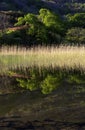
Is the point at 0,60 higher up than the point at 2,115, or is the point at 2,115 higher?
the point at 2,115

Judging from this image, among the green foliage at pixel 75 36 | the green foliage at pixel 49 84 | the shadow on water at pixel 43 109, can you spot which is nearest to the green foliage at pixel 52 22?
the green foliage at pixel 75 36

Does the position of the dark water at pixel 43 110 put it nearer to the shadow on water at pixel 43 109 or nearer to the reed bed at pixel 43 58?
the shadow on water at pixel 43 109

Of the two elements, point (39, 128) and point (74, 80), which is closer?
point (39, 128)

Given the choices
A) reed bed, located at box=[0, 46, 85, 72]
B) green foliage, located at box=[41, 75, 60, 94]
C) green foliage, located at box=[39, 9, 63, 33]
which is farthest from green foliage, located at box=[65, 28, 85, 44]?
green foliage, located at box=[41, 75, 60, 94]

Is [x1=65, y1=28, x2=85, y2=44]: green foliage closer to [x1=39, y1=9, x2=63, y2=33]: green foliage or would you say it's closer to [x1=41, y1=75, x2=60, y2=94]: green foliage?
[x1=39, y1=9, x2=63, y2=33]: green foliage

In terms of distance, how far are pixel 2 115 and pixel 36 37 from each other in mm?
28020

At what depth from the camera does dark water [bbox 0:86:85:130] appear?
7.58 metres

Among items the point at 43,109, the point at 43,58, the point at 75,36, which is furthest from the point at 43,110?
the point at 75,36

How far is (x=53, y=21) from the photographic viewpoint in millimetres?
40406

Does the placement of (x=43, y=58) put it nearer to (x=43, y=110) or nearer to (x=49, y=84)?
(x=49, y=84)

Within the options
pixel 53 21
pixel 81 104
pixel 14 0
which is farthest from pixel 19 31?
pixel 14 0

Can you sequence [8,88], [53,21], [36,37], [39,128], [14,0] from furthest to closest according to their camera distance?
[14,0] < [53,21] < [36,37] < [8,88] < [39,128]

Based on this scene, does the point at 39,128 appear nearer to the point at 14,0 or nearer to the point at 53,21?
the point at 53,21

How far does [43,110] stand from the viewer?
899 cm
